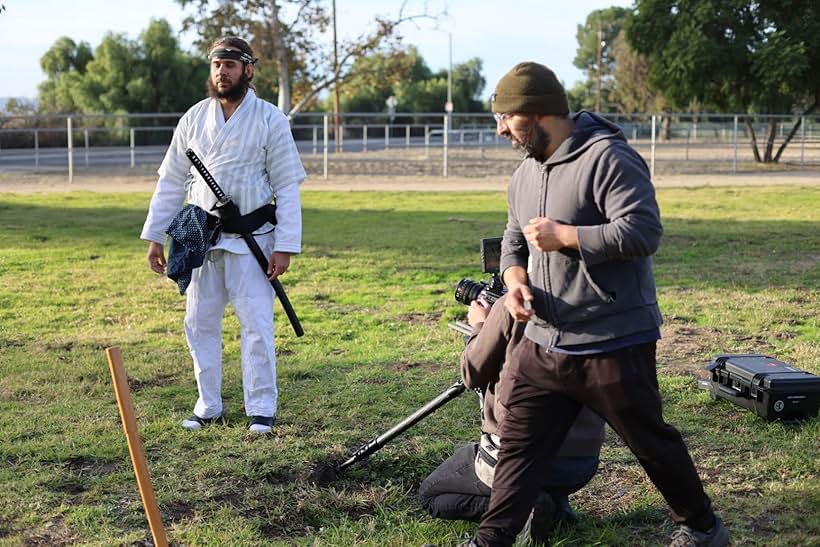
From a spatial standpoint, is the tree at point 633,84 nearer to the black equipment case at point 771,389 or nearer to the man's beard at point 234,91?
the black equipment case at point 771,389

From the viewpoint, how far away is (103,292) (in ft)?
29.2

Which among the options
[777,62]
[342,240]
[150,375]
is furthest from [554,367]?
[777,62]

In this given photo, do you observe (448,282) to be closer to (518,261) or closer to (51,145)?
(518,261)

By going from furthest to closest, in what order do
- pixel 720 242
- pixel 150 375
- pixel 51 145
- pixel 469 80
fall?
pixel 469 80 < pixel 51 145 < pixel 720 242 < pixel 150 375

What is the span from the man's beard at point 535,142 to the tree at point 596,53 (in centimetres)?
7246

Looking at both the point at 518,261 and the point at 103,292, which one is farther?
the point at 103,292

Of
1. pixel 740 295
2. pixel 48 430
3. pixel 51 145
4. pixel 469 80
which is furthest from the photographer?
pixel 469 80

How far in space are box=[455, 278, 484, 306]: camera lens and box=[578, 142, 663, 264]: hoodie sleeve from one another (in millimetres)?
888

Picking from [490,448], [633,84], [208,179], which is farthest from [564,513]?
[633,84]

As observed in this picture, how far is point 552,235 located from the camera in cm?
305

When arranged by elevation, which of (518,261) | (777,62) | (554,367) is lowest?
(554,367)

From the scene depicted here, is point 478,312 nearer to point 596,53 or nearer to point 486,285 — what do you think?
point 486,285

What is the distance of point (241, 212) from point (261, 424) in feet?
3.54

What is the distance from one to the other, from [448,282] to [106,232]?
5577mm
